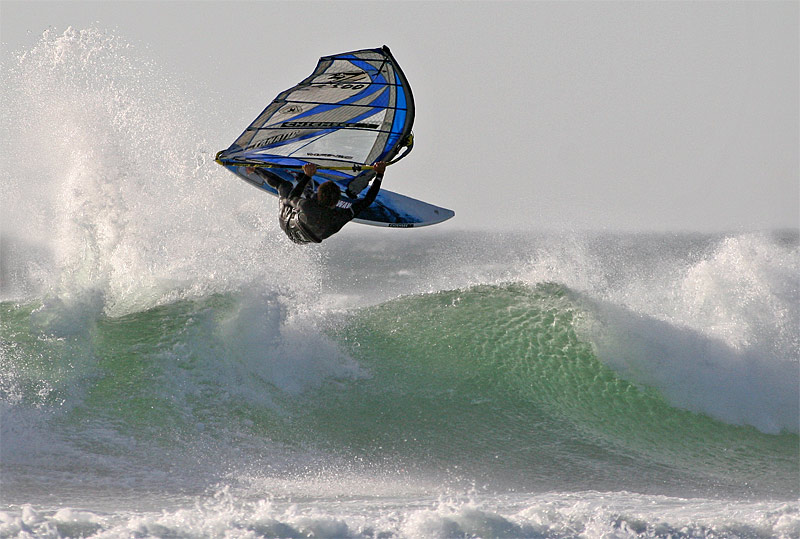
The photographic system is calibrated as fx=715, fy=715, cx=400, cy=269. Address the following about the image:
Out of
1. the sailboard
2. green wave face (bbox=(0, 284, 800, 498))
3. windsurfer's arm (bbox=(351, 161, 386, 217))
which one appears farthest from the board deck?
green wave face (bbox=(0, 284, 800, 498))

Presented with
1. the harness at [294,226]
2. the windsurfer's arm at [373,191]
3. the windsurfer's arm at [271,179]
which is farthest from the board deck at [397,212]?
the harness at [294,226]

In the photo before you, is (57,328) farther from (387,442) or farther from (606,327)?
(606,327)

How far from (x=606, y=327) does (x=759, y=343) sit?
202 cm

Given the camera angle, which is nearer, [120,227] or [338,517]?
[338,517]

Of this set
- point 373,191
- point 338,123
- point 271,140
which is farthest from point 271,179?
point 373,191

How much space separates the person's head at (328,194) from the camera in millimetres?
5926

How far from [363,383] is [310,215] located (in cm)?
265

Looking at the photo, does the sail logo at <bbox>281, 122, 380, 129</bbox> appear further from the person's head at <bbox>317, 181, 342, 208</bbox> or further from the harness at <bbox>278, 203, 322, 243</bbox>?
the person's head at <bbox>317, 181, 342, 208</bbox>

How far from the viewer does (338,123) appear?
6969mm

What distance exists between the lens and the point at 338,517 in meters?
5.23

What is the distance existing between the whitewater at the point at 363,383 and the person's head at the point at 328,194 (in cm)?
242

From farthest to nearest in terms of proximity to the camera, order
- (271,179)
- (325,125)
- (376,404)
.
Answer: (376,404) → (325,125) → (271,179)

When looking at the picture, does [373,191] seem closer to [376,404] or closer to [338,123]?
[338,123]

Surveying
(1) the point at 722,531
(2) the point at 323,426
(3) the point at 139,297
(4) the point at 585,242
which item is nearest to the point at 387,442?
(2) the point at 323,426
